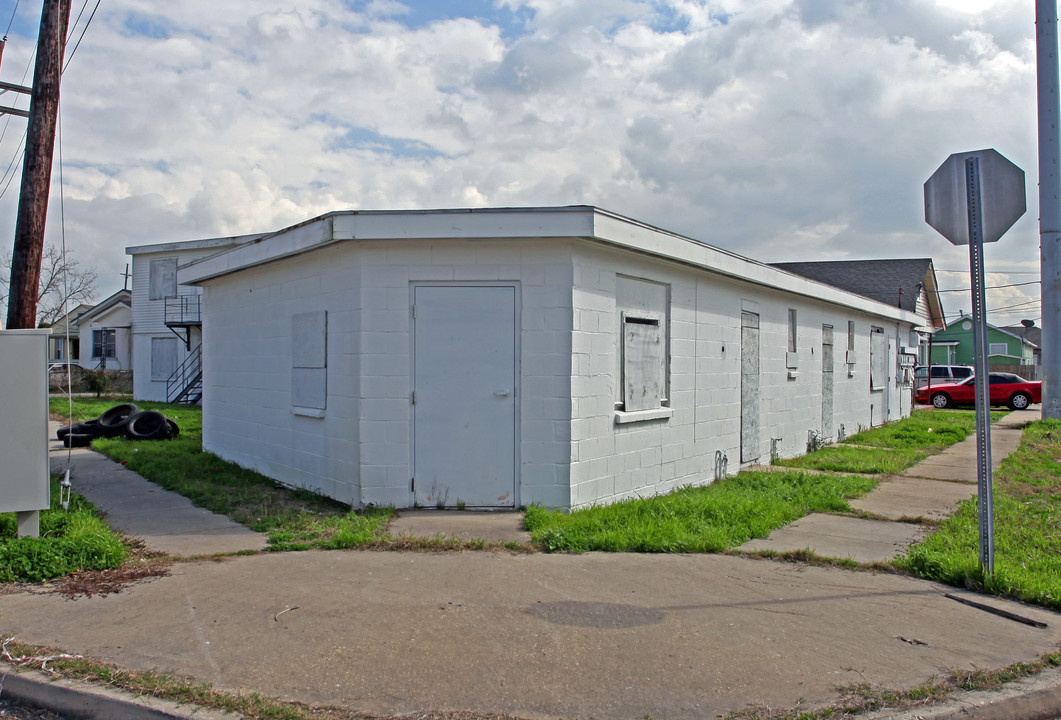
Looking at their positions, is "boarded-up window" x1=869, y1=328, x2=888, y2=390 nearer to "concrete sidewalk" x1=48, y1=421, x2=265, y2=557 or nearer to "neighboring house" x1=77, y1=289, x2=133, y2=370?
"concrete sidewalk" x1=48, y1=421, x2=265, y2=557

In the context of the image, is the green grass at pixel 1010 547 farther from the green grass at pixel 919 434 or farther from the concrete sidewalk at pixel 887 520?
the green grass at pixel 919 434

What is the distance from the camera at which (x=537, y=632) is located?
4.80 metres

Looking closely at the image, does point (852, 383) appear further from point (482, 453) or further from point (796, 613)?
point (796, 613)

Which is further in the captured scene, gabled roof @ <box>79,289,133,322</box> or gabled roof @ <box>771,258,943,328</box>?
gabled roof @ <box>79,289,133,322</box>

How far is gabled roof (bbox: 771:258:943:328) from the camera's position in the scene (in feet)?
92.8

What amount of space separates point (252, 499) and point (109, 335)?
35865 mm

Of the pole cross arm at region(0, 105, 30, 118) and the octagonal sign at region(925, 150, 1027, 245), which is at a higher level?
the pole cross arm at region(0, 105, 30, 118)

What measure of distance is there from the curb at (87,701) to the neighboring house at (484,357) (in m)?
4.23

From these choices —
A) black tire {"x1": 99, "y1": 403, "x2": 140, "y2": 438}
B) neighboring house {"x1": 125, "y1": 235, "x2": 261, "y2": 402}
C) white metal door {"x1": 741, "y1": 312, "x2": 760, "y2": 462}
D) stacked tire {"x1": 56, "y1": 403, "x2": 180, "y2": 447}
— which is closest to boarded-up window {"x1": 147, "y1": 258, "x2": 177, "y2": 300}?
neighboring house {"x1": 125, "y1": 235, "x2": 261, "y2": 402}

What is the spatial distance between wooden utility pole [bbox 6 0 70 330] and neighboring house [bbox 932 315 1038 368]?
50.1 m

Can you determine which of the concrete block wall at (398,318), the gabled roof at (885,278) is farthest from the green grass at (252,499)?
the gabled roof at (885,278)

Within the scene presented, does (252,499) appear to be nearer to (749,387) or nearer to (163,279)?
(749,387)

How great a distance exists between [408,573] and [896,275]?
94.4 feet

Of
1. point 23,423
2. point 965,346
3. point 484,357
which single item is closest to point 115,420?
point 23,423
